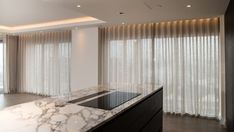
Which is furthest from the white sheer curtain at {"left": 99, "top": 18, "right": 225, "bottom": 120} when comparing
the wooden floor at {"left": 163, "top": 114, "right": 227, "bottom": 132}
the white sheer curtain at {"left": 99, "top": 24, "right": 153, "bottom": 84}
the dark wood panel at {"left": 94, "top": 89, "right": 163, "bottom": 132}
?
the dark wood panel at {"left": 94, "top": 89, "right": 163, "bottom": 132}

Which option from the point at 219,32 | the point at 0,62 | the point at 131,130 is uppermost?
the point at 219,32

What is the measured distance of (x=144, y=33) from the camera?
217 inches

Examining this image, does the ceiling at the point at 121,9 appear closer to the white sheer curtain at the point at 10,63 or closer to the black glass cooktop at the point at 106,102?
the black glass cooktop at the point at 106,102

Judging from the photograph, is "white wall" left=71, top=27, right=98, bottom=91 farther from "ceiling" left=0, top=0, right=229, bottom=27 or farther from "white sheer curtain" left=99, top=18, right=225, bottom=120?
"ceiling" left=0, top=0, right=229, bottom=27

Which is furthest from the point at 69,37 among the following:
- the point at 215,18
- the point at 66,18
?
the point at 215,18

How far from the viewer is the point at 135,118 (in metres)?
2.15

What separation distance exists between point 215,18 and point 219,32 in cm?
39

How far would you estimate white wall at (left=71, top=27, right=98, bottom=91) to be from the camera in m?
5.88

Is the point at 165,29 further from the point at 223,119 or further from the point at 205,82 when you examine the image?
the point at 223,119

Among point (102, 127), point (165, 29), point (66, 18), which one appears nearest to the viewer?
point (102, 127)

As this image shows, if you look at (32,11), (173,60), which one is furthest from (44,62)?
(173,60)

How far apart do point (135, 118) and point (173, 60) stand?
338 cm

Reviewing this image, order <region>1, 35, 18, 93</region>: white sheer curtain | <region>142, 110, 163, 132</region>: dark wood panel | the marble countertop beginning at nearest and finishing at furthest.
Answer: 1. the marble countertop
2. <region>142, 110, 163, 132</region>: dark wood panel
3. <region>1, 35, 18, 93</region>: white sheer curtain

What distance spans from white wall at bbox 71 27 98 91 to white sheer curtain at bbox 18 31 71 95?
0.76 meters
